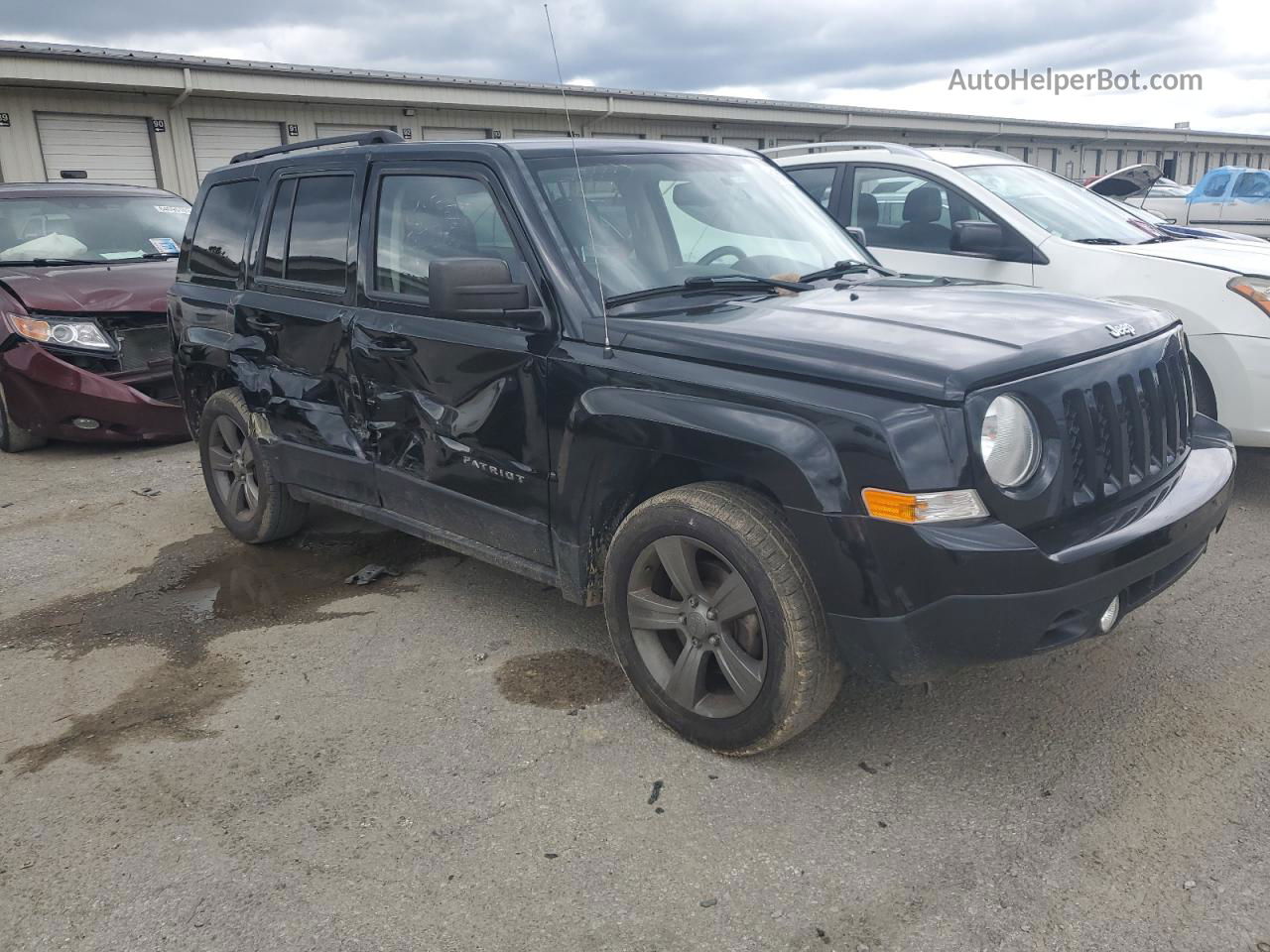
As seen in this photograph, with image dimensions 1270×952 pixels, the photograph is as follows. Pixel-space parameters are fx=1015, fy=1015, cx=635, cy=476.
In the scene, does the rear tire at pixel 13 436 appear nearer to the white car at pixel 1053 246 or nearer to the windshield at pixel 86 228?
the windshield at pixel 86 228

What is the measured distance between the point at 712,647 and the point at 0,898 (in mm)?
1969

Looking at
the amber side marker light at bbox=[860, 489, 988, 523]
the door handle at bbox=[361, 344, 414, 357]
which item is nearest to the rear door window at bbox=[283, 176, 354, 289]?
the door handle at bbox=[361, 344, 414, 357]

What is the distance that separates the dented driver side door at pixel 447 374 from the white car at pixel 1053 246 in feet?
10.2

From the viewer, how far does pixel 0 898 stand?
2559 millimetres

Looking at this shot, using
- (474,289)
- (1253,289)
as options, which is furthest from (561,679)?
(1253,289)

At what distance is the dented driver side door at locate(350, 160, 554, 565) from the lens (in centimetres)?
347

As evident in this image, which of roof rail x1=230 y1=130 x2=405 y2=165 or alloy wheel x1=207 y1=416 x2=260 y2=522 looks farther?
alloy wheel x1=207 y1=416 x2=260 y2=522

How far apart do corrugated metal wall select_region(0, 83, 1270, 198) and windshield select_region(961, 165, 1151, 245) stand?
6613 millimetres

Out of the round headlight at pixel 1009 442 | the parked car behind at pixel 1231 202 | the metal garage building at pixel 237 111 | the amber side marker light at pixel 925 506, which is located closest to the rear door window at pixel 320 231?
the amber side marker light at pixel 925 506

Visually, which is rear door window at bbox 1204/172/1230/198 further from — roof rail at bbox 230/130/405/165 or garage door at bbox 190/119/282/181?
→ roof rail at bbox 230/130/405/165

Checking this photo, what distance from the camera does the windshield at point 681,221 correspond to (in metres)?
3.49

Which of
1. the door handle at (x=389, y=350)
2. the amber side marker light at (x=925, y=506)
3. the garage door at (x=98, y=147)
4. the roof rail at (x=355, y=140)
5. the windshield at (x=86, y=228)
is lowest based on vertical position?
the amber side marker light at (x=925, y=506)

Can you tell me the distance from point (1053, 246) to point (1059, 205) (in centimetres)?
75

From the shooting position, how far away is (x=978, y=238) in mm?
5531
